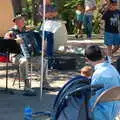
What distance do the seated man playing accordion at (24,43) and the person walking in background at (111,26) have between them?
319 centimetres

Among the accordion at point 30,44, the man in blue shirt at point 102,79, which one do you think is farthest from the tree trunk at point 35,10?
the man in blue shirt at point 102,79

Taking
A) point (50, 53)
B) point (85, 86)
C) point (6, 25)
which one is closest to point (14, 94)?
point (50, 53)

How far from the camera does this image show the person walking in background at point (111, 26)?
1328 centimetres

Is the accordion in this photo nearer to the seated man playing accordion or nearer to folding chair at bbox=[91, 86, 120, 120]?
the seated man playing accordion

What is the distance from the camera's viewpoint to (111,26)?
525 inches

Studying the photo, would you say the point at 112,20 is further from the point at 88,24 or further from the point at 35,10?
the point at 35,10

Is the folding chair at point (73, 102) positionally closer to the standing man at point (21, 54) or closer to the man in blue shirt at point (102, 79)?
the man in blue shirt at point (102, 79)

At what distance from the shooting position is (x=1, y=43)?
9758 millimetres

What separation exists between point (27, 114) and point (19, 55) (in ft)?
14.5

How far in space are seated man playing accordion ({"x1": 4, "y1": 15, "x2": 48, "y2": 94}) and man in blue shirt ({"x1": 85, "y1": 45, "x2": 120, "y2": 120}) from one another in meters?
4.35

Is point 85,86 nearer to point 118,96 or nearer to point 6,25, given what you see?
point 118,96

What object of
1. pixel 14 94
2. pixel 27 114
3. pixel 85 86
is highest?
pixel 85 86

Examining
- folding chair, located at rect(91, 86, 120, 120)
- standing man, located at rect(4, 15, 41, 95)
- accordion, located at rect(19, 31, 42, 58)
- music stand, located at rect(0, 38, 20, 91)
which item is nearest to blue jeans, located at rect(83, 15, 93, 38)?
accordion, located at rect(19, 31, 42, 58)

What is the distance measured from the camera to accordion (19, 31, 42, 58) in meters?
10.0
